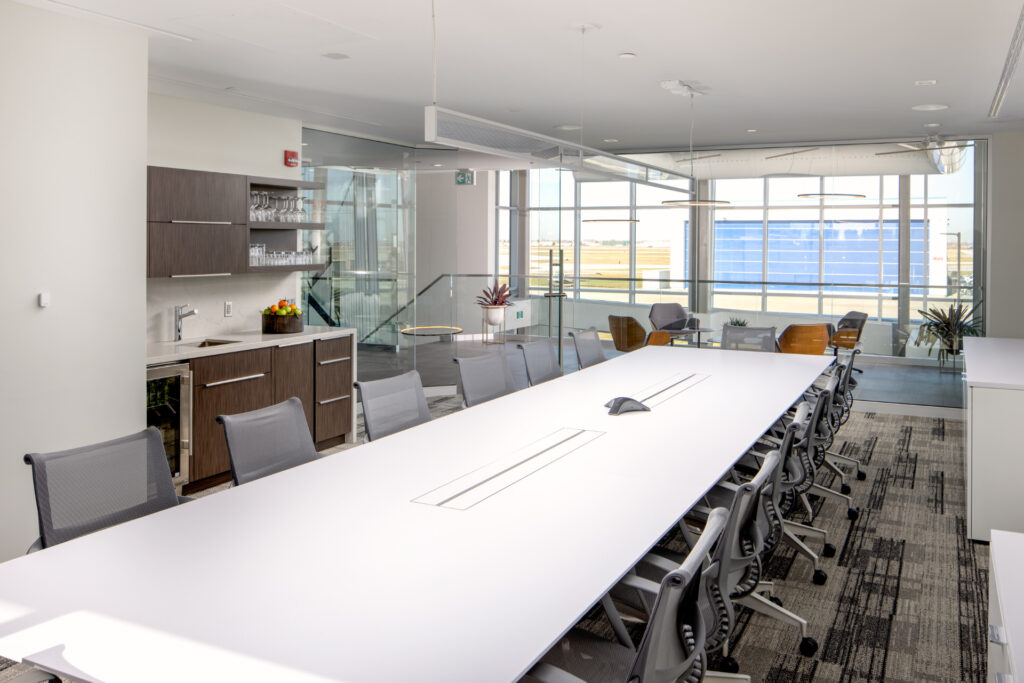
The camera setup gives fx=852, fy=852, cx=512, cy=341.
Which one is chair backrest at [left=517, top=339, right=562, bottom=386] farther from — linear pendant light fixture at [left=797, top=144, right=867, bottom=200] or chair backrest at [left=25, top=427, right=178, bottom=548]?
linear pendant light fixture at [left=797, top=144, right=867, bottom=200]

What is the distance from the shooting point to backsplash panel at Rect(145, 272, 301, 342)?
6.09 m

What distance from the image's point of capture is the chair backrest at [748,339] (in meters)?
7.37

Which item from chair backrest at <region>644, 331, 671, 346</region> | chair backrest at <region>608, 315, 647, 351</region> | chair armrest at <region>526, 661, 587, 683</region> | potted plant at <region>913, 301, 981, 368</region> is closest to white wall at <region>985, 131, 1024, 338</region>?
potted plant at <region>913, 301, 981, 368</region>

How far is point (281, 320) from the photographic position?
662cm

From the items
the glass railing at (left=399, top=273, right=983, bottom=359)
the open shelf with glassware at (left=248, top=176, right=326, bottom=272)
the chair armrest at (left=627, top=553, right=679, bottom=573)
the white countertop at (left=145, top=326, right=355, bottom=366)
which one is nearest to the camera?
the chair armrest at (left=627, top=553, right=679, bottom=573)

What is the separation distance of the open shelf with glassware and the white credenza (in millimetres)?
4885

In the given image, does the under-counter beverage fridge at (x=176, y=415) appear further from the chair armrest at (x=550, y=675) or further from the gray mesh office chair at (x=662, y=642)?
the chair armrest at (x=550, y=675)

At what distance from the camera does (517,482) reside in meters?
3.14

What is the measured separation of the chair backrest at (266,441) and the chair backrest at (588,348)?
321cm

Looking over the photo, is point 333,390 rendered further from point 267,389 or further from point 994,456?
point 994,456

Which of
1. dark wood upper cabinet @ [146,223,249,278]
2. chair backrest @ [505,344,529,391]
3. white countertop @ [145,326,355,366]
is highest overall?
dark wood upper cabinet @ [146,223,249,278]

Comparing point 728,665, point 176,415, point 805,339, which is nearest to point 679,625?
point 728,665

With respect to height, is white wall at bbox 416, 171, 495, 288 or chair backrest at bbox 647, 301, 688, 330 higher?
white wall at bbox 416, 171, 495, 288

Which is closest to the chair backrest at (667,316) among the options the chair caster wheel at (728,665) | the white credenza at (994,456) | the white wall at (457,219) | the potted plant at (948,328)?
the white wall at (457,219)
